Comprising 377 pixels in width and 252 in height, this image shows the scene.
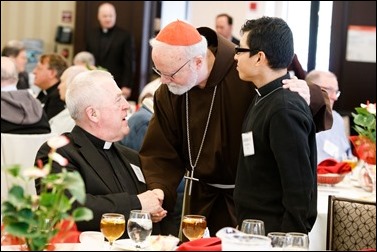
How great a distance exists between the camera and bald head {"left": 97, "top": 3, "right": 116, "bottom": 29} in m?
11.3

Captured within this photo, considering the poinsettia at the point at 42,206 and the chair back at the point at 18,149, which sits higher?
the poinsettia at the point at 42,206

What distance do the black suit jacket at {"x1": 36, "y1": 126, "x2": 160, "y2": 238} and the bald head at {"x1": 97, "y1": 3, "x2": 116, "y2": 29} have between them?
26.0ft

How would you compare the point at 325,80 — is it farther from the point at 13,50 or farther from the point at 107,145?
the point at 13,50

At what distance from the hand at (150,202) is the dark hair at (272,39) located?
0.78m

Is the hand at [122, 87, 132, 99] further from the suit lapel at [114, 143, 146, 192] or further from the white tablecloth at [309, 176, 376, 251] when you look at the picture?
the suit lapel at [114, 143, 146, 192]

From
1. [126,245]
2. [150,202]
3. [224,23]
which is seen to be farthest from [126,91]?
[126,245]

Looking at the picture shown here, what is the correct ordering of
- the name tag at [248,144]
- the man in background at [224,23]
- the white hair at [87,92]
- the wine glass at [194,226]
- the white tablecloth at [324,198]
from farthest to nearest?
the man in background at [224,23], the white tablecloth at [324,198], the white hair at [87,92], the name tag at [248,144], the wine glass at [194,226]

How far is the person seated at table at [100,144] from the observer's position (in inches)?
135

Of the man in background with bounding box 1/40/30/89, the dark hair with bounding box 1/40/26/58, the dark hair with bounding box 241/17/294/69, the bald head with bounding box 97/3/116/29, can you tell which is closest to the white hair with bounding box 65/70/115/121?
the dark hair with bounding box 241/17/294/69

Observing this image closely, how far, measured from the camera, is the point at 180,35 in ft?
11.9

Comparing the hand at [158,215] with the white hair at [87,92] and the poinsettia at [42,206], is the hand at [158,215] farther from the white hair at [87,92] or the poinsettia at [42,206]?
the poinsettia at [42,206]

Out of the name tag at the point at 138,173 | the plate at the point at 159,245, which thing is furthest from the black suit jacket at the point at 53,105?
the plate at the point at 159,245

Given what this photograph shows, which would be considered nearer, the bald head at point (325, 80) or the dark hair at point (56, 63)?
the bald head at point (325, 80)

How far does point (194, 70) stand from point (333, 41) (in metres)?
6.55
